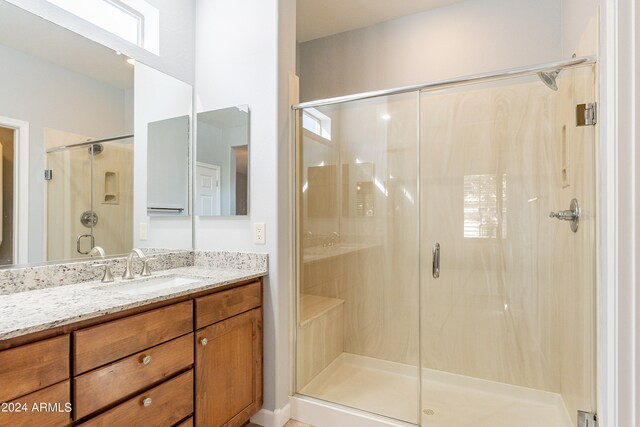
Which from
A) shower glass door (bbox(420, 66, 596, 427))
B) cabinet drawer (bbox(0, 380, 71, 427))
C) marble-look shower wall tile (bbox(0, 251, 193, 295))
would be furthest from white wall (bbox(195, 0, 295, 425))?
cabinet drawer (bbox(0, 380, 71, 427))

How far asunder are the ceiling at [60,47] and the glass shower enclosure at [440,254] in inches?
41.1

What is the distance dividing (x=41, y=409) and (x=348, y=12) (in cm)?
A: 295

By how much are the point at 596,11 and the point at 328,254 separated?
1.93m

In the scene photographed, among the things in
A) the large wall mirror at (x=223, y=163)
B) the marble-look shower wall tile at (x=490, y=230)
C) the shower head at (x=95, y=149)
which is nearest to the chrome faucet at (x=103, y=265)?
the shower head at (x=95, y=149)

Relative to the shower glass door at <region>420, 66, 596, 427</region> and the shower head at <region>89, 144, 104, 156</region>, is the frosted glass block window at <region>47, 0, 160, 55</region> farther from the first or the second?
the shower glass door at <region>420, 66, 596, 427</region>

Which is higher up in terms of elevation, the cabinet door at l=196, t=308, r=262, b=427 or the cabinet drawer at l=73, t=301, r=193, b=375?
the cabinet drawer at l=73, t=301, r=193, b=375

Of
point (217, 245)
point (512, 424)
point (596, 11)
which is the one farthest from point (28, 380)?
point (596, 11)

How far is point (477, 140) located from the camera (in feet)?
7.32

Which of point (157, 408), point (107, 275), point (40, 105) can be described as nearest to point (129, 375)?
point (157, 408)

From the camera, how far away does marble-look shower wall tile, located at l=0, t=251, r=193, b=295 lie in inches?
51.6

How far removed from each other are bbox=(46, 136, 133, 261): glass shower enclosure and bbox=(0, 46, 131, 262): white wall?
0.04 meters

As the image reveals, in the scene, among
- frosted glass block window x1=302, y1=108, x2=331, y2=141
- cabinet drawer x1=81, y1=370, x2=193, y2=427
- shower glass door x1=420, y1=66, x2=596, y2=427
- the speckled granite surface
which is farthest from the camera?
frosted glass block window x1=302, y1=108, x2=331, y2=141

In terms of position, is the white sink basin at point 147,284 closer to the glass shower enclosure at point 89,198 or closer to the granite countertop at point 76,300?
the granite countertop at point 76,300

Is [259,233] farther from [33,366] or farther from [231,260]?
[33,366]
